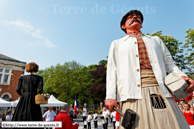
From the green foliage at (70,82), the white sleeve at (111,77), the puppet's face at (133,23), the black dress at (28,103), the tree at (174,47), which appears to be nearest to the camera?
the white sleeve at (111,77)

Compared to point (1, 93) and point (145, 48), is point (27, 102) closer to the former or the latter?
point (145, 48)

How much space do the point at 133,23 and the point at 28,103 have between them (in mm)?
3249

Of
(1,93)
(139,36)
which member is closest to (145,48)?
(139,36)

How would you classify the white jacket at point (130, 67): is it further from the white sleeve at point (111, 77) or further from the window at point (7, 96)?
the window at point (7, 96)

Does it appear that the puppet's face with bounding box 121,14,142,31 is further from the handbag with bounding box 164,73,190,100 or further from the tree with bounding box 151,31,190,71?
the tree with bounding box 151,31,190,71

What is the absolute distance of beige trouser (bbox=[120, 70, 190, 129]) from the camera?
1836 mm

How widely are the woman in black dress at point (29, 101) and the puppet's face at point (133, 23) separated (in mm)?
2928

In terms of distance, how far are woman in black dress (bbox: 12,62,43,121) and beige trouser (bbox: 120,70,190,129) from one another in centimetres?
270

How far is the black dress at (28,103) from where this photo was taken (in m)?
A: 3.73

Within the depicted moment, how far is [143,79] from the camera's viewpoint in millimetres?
2176

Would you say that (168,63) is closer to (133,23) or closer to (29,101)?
(133,23)

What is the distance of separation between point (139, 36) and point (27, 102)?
10.6 feet

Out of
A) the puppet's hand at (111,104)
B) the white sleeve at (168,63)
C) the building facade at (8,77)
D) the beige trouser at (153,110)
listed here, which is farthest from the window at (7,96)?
→ the white sleeve at (168,63)

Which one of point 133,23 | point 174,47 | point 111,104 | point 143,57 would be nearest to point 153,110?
point 111,104
